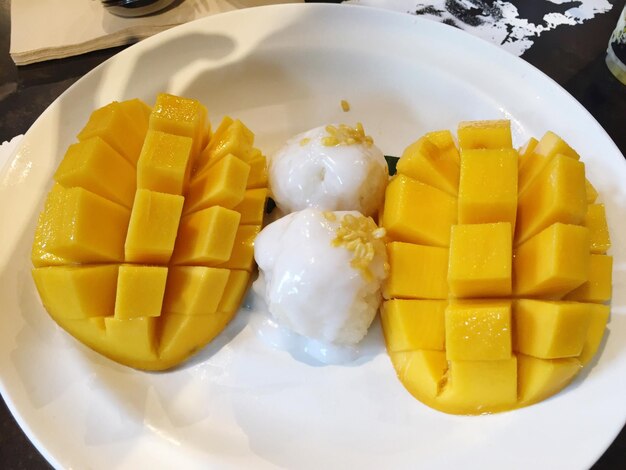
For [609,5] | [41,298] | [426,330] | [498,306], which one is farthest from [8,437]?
[609,5]

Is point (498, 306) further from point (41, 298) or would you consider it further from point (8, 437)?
point (8, 437)

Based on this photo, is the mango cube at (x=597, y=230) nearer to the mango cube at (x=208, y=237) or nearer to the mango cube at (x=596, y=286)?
the mango cube at (x=596, y=286)

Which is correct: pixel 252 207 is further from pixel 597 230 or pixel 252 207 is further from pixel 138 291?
pixel 597 230

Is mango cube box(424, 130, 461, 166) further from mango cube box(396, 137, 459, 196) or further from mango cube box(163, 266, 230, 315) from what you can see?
mango cube box(163, 266, 230, 315)

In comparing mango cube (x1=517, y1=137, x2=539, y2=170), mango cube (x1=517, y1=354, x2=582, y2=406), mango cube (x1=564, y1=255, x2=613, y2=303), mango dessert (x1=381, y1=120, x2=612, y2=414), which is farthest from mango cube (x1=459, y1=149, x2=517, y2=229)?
mango cube (x1=517, y1=354, x2=582, y2=406)

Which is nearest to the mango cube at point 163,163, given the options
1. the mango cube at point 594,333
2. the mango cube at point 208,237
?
the mango cube at point 208,237

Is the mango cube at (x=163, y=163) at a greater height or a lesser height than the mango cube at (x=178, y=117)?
lesser

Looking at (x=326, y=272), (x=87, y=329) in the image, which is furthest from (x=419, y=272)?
(x=87, y=329)

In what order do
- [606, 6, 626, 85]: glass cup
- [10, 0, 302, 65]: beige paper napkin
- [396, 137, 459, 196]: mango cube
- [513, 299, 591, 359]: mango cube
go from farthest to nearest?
[10, 0, 302, 65]: beige paper napkin < [606, 6, 626, 85]: glass cup < [396, 137, 459, 196]: mango cube < [513, 299, 591, 359]: mango cube
